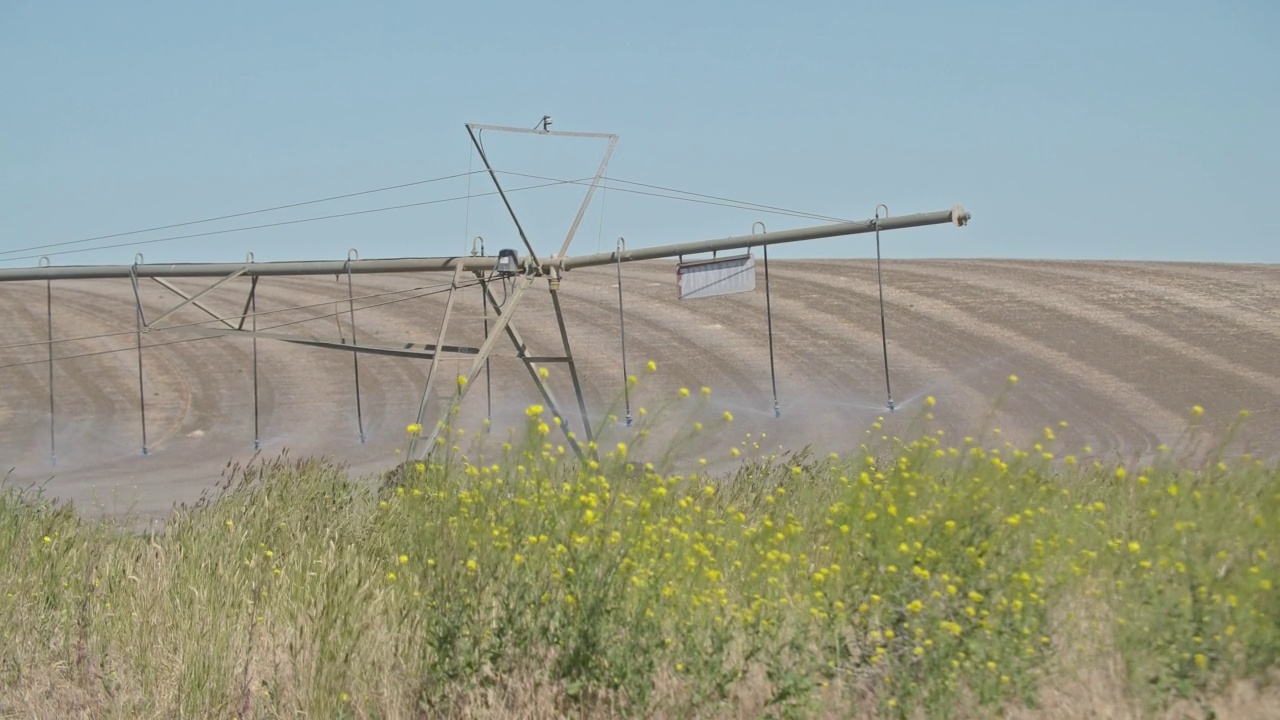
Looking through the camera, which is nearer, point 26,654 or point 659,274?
point 26,654

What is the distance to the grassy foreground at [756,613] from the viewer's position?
640 cm

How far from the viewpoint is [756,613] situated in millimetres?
6859

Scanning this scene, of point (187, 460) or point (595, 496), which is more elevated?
point (595, 496)

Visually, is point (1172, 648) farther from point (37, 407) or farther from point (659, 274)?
point (659, 274)

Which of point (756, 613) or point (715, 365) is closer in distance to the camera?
point (756, 613)

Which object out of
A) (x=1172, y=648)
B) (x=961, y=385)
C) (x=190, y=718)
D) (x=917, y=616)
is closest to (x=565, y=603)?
(x=917, y=616)

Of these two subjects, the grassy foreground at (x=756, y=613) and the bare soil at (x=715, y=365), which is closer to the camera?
the grassy foreground at (x=756, y=613)

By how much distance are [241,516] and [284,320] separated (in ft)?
61.9

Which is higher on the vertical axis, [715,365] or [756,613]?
[715,365]

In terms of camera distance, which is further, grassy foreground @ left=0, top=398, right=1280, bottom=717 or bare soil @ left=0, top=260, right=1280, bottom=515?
bare soil @ left=0, top=260, right=1280, bottom=515

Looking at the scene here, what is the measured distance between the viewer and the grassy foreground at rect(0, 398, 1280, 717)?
640 centimetres

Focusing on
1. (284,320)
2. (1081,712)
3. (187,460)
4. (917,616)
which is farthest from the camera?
(284,320)

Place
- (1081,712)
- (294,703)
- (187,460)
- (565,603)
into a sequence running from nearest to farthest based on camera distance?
1. (1081,712)
2. (565,603)
3. (294,703)
4. (187,460)

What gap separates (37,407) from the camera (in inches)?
989
